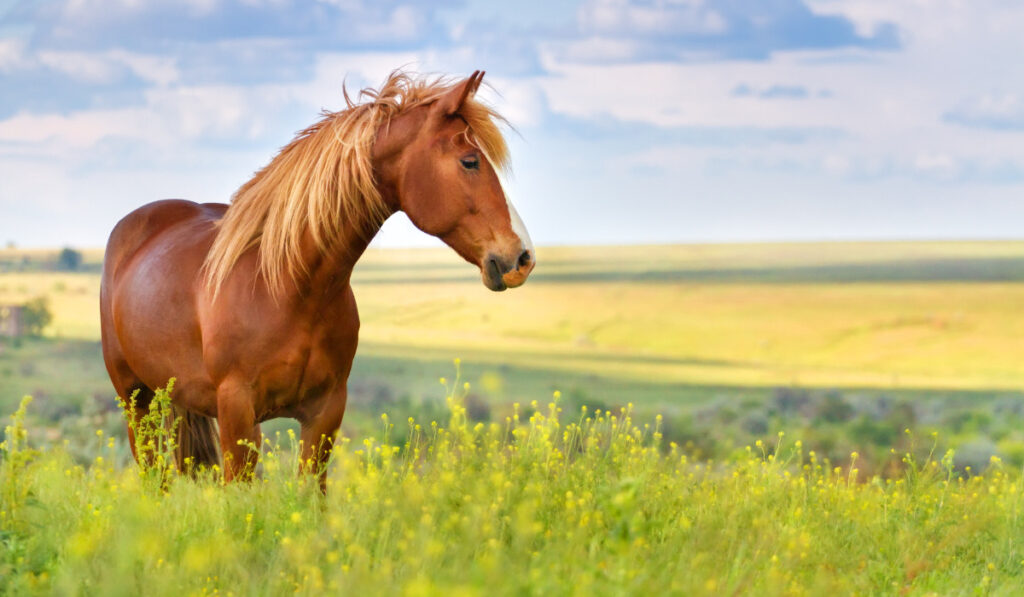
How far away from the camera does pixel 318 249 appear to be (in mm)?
6211

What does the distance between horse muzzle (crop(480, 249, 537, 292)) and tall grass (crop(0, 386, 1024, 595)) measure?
71 centimetres

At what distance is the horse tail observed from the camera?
7.77 meters

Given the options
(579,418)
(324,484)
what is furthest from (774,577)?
(324,484)

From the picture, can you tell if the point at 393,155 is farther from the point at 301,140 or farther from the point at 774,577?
the point at 774,577

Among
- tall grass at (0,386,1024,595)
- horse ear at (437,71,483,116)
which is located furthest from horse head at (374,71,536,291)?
Result: tall grass at (0,386,1024,595)

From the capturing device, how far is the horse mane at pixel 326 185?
5969 mm

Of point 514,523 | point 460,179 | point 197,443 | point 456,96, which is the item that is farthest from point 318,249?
point 197,443

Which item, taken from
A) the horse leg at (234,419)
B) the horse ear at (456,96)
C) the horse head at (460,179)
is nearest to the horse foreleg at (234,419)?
the horse leg at (234,419)

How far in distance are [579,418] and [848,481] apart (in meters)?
2.10

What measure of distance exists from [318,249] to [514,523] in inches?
85.8

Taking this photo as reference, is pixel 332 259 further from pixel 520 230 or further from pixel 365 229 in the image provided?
pixel 520 230

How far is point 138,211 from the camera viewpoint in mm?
8336

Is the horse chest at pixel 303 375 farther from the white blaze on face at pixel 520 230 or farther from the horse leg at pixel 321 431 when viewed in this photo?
the white blaze on face at pixel 520 230

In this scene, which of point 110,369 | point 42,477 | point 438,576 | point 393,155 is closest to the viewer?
point 438,576
